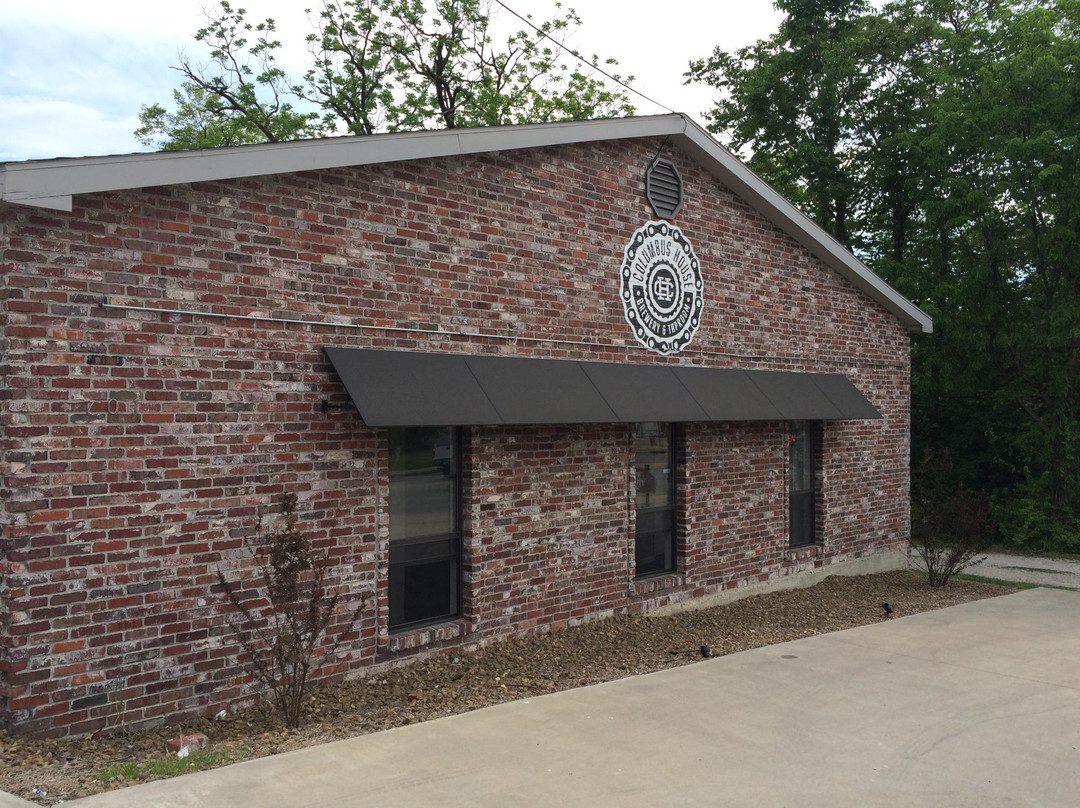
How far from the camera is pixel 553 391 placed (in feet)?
26.2

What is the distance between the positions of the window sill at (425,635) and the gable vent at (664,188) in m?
4.97

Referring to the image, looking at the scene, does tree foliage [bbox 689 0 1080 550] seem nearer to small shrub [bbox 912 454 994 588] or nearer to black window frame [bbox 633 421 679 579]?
small shrub [bbox 912 454 994 588]

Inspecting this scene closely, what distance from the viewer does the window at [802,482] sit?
464 inches

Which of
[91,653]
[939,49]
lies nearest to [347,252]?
[91,653]

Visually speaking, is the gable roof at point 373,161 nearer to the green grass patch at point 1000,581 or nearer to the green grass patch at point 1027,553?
the green grass patch at point 1000,581

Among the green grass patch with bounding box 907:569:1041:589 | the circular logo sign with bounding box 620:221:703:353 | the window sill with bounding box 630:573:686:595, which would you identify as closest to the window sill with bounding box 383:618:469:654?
the window sill with bounding box 630:573:686:595

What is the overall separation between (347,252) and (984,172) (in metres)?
14.0

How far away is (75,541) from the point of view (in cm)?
536

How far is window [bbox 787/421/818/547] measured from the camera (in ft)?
38.6

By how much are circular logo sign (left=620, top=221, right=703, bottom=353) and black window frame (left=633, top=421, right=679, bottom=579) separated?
39.7 inches

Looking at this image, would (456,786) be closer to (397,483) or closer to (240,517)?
(240,517)

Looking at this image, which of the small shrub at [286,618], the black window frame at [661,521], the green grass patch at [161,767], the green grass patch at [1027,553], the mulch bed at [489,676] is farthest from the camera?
the green grass patch at [1027,553]

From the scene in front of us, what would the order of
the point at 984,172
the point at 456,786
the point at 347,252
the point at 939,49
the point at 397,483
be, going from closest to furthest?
the point at 456,786, the point at 347,252, the point at 397,483, the point at 984,172, the point at 939,49

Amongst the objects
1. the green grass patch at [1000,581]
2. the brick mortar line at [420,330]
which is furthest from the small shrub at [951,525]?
the brick mortar line at [420,330]
